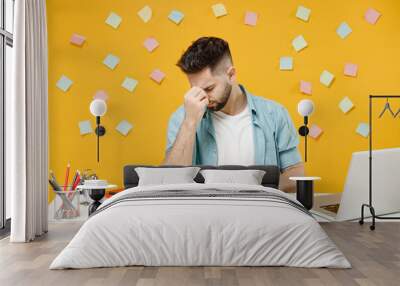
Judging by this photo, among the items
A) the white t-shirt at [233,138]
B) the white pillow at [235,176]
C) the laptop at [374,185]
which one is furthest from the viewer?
the white t-shirt at [233,138]

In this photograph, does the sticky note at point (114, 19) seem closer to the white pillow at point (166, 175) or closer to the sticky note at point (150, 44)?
the sticky note at point (150, 44)

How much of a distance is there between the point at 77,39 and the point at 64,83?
19.9 inches

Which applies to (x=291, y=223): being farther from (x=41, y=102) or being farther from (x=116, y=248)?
(x=41, y=102)

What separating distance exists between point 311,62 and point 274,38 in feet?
1.60

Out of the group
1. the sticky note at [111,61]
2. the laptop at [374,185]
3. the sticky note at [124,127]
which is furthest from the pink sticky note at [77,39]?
the laptop at [374,185]

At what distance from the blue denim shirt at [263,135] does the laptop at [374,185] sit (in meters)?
0.62

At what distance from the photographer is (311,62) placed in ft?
20.1

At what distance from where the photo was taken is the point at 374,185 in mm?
5715

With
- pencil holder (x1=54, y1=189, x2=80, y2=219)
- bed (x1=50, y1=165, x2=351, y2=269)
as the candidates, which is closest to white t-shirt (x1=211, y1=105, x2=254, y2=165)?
pencil holder (x1=54, y1=189, x2=80, y2=219)

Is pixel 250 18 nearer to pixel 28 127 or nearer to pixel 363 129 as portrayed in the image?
pixel 363 129

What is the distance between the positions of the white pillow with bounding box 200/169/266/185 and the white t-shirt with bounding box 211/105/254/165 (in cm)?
42

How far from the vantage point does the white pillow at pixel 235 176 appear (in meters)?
5.38

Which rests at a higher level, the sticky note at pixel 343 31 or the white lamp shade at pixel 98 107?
the sticky note at pixel 343 31

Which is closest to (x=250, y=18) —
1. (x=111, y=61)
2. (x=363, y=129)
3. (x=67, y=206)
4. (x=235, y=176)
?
(x=111, y=61)
